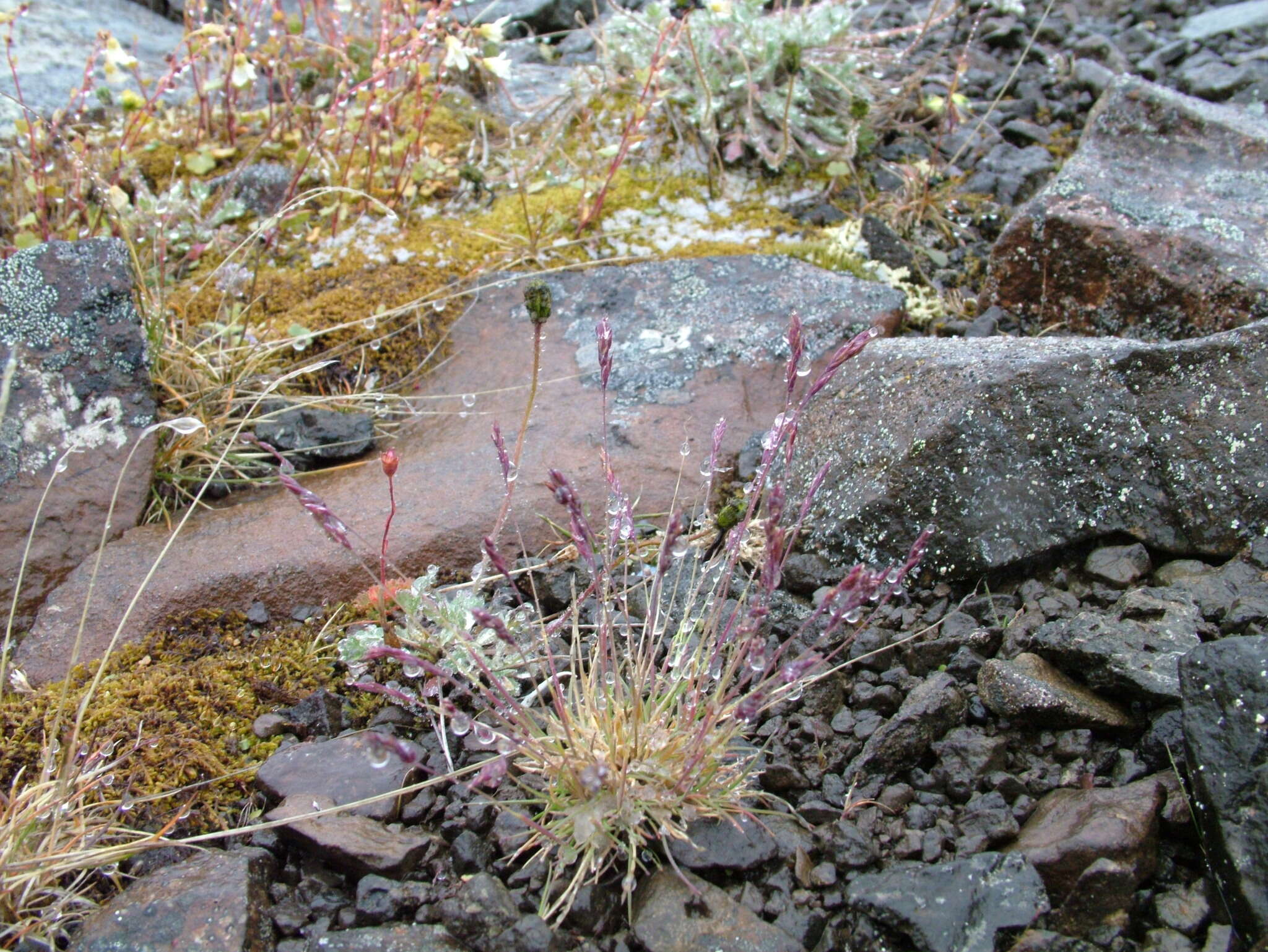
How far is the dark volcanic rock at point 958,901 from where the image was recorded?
5.23 feet

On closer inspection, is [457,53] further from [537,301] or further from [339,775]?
[339,775]

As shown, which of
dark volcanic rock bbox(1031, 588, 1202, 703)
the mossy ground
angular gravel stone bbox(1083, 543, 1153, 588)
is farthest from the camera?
angular gravel stone bbox(1083, 543, 1153, 588)

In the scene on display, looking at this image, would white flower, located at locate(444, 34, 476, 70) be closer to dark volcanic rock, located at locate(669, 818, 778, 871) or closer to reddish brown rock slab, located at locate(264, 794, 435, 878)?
reddish brown rock slab, located at locate(264, 794, 435, 878)

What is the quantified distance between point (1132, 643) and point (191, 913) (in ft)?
6.17

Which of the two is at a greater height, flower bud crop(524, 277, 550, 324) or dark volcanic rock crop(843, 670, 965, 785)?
flower bud crop(524, 277, 550, 324)

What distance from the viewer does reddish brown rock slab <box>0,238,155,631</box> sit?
2.65m

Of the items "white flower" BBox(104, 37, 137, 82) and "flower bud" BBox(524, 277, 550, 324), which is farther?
"white flower" BBox(104, 37, 137, 82)

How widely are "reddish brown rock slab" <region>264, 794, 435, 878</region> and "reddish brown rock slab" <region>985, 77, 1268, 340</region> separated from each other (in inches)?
107

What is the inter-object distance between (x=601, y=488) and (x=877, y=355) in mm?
862

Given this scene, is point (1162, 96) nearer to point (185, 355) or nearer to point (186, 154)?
point (185, 355)

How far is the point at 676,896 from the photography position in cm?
173

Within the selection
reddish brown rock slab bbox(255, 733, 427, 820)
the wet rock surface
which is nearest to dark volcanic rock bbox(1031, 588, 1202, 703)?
the wet rock surface

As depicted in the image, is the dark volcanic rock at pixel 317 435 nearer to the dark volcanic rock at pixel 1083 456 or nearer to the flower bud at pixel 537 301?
the flower bud at pixel 537 301

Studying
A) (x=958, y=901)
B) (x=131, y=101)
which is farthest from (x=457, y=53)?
(x=958, y=901)
